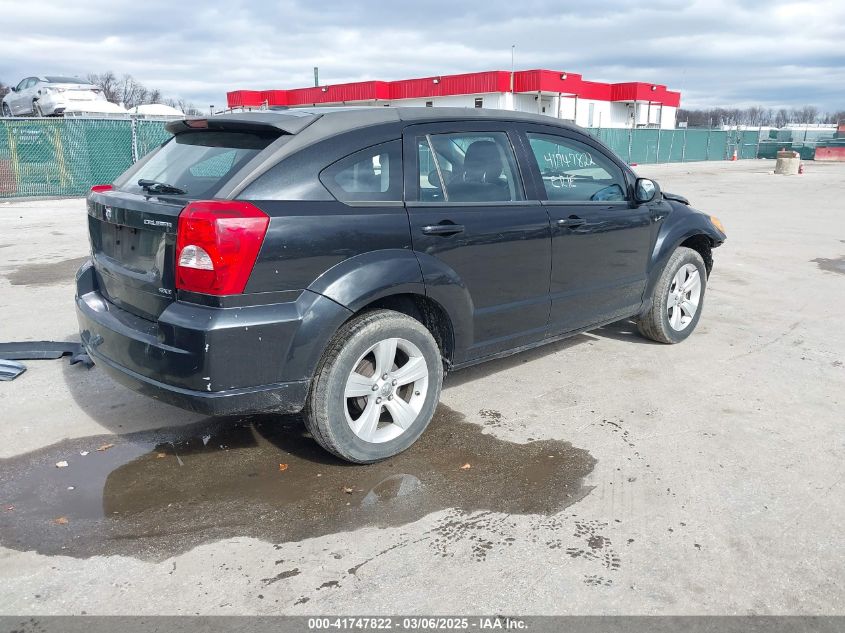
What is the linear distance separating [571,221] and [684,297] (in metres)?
1.82

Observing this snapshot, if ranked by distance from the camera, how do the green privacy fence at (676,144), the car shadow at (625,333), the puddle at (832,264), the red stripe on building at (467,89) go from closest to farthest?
1. the car shadow at (625,333)
2. the puddle at (832,264)
3. the green privacy fence at (676,144)
4. the red stripe on building at (467,89)

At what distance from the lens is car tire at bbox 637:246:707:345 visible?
17.9 ft

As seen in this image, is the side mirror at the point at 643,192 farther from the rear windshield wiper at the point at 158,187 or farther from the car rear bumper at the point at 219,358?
the rear windshield wiper at the point at 158,187

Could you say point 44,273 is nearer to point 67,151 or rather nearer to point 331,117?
point 331,117

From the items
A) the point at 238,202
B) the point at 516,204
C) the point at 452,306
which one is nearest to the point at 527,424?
the point at 452,306

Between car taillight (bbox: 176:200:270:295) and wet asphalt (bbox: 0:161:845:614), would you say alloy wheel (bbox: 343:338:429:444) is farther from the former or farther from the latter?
car taillight (bbox: 176:200:270:295)

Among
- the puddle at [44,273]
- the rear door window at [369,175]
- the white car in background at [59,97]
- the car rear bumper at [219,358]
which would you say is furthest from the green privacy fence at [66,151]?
the car rear bumper at [219,358]

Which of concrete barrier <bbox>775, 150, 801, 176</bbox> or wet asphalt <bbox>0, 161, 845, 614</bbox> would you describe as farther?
concrete barrier <bbox>775, 150, 801, 176</bbox>

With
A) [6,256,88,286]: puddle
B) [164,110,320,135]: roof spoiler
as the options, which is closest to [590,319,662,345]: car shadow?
[164,110,320,135]: roof spoiler

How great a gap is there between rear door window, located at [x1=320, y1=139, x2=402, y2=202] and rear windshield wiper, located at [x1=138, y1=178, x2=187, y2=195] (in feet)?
2.34

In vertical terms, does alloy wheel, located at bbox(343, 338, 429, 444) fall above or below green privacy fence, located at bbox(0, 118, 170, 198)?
below

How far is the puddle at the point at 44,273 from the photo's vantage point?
7.72 m

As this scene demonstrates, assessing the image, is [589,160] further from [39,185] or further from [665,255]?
[39,185]

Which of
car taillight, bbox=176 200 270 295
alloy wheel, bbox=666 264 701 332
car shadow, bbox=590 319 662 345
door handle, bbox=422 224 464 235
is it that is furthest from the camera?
car shadow, bbox=590 319 662 345
